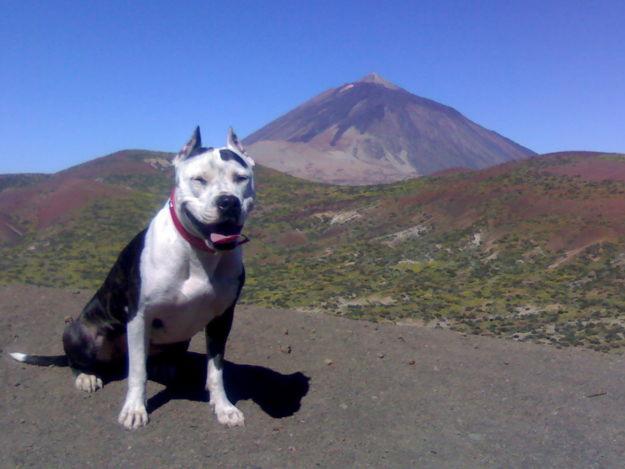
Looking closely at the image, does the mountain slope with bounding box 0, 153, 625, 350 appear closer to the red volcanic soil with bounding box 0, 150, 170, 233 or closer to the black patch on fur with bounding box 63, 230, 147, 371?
the red volcanic soil with bounding box 0, 150, 170, 233

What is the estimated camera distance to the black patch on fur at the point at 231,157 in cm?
442

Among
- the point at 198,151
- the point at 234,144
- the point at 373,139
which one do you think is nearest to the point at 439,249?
the point at 234,144

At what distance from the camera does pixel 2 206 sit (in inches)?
1361

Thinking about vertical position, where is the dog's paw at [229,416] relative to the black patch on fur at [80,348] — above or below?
below

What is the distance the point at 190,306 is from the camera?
15.4 ft

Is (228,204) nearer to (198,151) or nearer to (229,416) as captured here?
(198,151)

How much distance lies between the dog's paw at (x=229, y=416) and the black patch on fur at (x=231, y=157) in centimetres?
166

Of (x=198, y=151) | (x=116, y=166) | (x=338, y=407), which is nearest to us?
(x=198, y=151)

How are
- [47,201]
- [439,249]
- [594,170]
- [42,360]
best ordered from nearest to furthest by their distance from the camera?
[42,360], [439,249], [594,170], [47,201]

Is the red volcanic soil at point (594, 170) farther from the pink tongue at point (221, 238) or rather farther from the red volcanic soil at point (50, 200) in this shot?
the pink tongue at point (221, 238)

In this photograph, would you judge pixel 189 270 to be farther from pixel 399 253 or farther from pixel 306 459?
pixel 399 253

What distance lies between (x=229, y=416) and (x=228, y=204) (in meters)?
1.55

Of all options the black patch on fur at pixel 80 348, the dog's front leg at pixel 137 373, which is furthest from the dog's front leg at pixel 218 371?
the black patch on fur at pixel 80 348

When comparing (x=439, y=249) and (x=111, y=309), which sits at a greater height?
(x=111, y=309)
